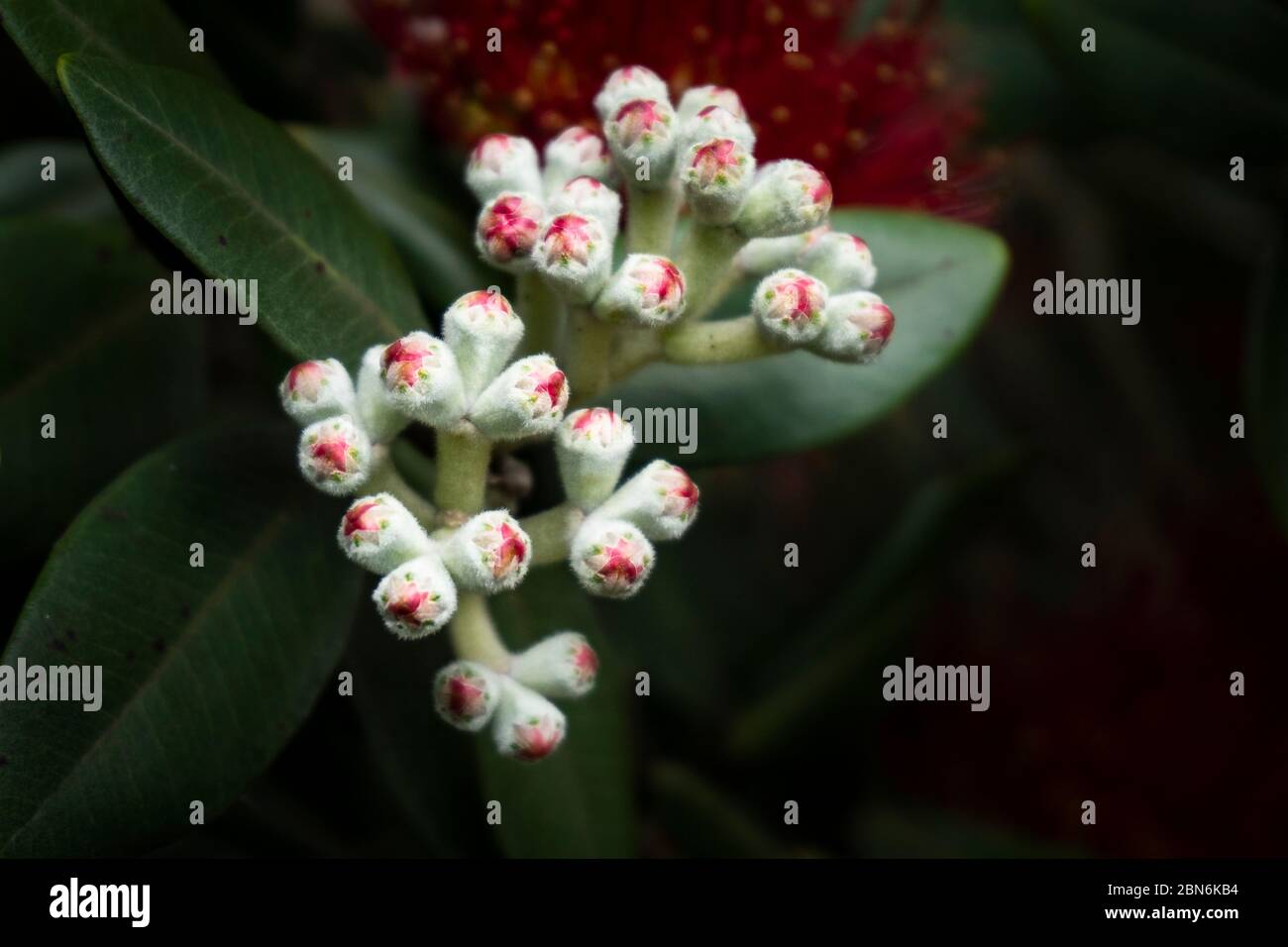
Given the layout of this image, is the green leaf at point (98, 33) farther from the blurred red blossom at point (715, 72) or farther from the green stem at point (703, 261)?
the green stem at point (703, 261)

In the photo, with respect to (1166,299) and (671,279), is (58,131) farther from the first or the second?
(1166,299)

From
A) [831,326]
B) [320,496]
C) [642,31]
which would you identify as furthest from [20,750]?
[642,31]

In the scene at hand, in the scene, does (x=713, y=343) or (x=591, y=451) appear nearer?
(x=591, y=451)

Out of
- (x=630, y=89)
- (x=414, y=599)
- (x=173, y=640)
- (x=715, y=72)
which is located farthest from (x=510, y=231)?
(x=715, y=72)

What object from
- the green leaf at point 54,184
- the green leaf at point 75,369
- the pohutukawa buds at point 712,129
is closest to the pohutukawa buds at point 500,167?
the pohutukawa buds at point 712,129

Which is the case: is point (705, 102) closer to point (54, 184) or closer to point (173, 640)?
point (173, 640)

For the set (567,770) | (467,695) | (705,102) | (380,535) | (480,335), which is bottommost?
(567,770)

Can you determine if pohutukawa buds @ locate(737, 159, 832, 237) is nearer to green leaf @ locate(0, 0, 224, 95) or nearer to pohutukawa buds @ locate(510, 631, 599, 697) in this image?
pohutukawa buds @ locate(510, 631, 599, 697)
